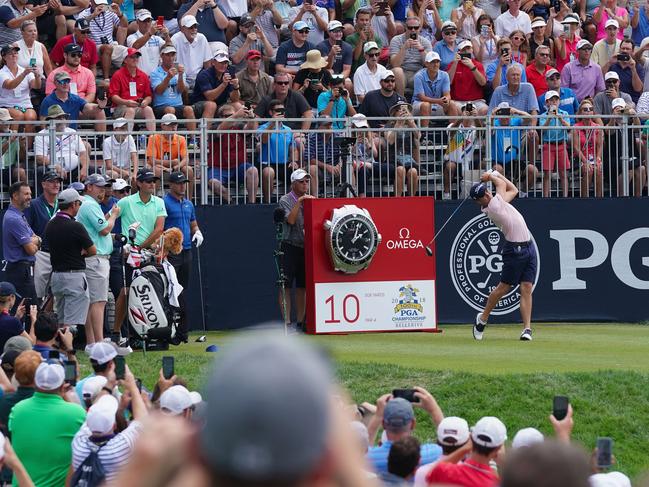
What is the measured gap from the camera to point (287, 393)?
6.87 feet

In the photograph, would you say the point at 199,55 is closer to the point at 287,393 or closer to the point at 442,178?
the point at 442,178

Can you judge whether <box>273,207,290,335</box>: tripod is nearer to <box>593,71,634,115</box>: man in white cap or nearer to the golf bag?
the golf bag

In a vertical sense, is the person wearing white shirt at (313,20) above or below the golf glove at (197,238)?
above

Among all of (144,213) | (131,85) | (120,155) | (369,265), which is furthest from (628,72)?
(144,213)

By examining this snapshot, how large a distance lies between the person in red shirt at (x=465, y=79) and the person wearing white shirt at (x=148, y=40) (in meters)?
4.57

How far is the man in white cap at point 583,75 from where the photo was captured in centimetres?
2155

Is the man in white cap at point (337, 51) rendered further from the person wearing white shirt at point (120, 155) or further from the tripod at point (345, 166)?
the person wearing white shirt at point (120, 155)

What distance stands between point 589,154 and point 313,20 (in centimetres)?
548

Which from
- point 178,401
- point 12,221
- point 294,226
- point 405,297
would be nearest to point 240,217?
point 294,226

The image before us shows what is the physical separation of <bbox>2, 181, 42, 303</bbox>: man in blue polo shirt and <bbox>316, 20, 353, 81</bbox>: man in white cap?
687 centimetres

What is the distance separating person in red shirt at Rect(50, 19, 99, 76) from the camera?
20234 mm

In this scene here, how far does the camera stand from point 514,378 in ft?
42.7

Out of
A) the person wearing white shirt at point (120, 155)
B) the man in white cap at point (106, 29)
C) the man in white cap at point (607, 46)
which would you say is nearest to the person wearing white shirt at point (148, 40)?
the man in white cap at point (106, 29)

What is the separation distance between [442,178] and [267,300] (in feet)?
10.1
